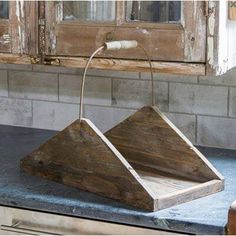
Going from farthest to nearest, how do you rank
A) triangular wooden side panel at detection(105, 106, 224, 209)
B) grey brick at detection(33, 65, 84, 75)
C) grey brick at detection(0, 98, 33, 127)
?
grey brick at detection(0, 98, 33, 127)
grey brick at detection(33, 65, 84, 75)
triangular wooden side panel at detection(105, 106, 224, 209)

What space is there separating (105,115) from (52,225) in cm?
75

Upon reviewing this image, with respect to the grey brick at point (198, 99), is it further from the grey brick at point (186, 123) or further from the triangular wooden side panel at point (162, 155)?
the triangular wooden side panel at point (162, 155)

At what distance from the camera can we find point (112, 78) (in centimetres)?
232

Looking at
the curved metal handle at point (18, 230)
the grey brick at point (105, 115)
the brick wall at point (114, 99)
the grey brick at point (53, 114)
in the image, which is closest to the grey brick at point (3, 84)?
the brick wall at point (114, 99)

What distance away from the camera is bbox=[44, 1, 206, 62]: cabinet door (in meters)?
1.77

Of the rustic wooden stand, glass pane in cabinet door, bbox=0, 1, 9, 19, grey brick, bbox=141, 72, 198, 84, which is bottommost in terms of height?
the rustic wooden stand

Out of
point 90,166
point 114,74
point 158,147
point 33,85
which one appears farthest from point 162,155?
point 33,85

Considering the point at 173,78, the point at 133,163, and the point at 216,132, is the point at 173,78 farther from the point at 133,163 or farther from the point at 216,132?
the point at 133,163

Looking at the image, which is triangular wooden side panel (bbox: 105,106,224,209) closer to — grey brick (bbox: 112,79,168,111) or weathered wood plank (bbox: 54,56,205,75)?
weathered wood plank (bbox: 54,56,205,75)

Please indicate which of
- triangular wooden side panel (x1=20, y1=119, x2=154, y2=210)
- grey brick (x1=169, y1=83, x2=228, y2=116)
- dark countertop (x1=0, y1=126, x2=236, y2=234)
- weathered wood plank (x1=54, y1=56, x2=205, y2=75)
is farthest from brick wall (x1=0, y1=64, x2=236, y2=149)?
triangular wooden side panel (x1=20, y1=119, x2=154, y2=210)

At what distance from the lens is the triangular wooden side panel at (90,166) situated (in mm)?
1613

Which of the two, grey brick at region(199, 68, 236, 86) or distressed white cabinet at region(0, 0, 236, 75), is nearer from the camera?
distressed white cabinet at region(0, 0, 236, 75)

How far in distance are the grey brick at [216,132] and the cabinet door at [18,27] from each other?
2.05ft

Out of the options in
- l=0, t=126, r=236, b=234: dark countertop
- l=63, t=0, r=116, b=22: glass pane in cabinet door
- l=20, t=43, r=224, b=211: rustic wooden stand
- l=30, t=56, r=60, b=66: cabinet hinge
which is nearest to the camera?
l=0, t=126, r=236, b=234: dark countertop
